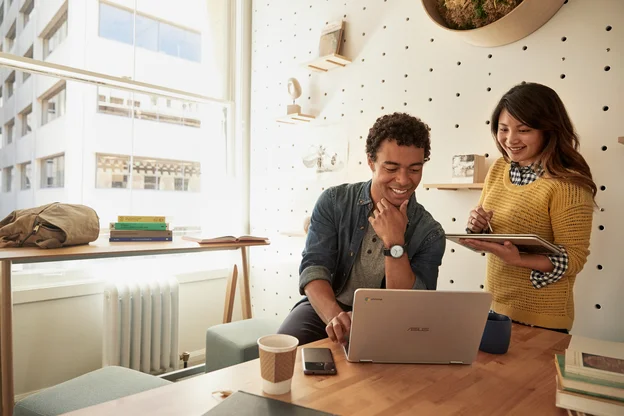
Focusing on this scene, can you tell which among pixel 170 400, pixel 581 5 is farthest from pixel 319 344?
pixel 581 5

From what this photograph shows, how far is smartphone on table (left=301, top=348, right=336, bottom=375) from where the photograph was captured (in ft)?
2.89

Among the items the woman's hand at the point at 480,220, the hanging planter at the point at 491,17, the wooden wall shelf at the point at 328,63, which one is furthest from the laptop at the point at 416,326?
the wooden wall shelf at the point at 328,63

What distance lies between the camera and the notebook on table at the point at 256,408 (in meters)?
0.69

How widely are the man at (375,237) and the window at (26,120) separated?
6.00 ft

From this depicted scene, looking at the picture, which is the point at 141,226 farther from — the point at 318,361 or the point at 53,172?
the point at 318,361

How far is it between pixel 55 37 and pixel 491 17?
7.55 ft

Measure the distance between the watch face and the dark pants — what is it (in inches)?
12.1

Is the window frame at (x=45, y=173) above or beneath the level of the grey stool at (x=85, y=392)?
above

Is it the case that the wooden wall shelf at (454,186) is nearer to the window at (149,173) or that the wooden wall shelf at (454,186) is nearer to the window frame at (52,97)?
the window at (149,173)

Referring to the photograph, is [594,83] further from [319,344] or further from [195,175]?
[195,175]

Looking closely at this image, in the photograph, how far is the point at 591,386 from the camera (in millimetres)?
738

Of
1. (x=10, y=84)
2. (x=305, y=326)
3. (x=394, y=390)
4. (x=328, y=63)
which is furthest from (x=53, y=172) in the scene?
(x=394, y=390)

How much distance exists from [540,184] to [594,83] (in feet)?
1.74

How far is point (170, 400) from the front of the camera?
741 millimetres
